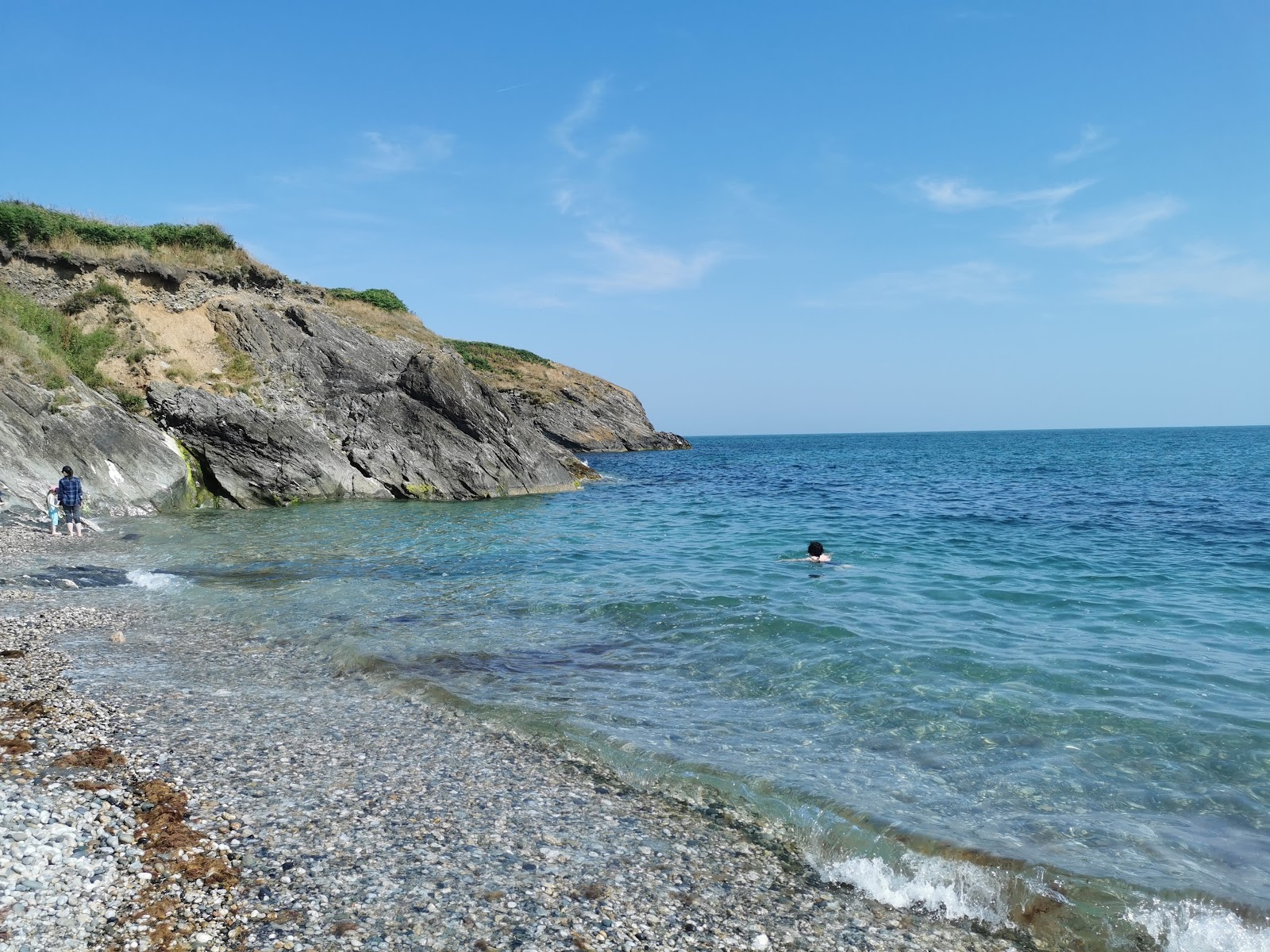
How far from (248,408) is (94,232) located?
45.0 ft

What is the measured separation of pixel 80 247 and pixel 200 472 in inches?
553

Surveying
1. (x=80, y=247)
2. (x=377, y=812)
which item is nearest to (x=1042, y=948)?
(x=377, y=812)

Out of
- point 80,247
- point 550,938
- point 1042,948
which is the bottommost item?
point 1042,948

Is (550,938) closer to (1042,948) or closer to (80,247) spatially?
(1042,948)

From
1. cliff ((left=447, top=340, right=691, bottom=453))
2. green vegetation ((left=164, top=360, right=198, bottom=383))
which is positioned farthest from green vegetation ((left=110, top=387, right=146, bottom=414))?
cliff ((left=447, top=340, right=691, bottom=453))

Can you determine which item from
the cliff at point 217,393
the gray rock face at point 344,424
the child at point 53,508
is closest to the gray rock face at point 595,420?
the cliff at point 217,393

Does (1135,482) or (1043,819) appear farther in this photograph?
(1135,482)

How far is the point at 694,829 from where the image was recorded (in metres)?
6.75

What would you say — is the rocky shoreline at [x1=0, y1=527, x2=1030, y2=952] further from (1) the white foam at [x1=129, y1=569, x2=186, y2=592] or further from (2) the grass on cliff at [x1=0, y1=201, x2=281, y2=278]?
(2) the grass on cliff at [x1=0, y1=201, x2=281, y2=278]

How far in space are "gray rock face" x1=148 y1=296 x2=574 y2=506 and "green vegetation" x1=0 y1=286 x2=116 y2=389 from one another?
2.97 metres

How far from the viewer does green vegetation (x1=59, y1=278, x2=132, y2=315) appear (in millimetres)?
34594

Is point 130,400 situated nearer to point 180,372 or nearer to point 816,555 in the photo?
point 180,372

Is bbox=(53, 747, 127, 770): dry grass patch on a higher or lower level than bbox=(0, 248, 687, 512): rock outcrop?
lower

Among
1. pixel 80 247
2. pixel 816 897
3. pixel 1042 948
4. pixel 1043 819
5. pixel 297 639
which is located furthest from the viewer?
pixel 80 247
